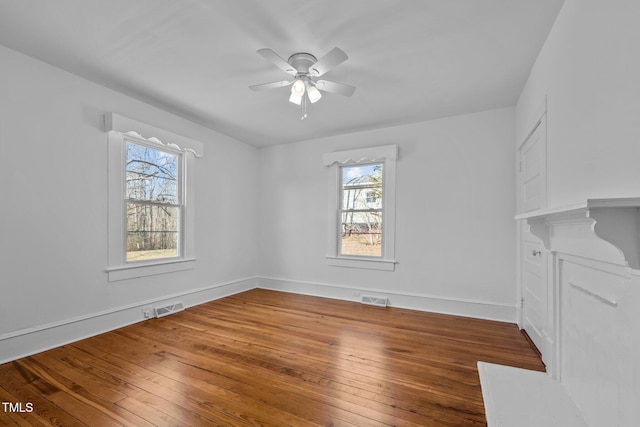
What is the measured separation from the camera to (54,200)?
2.73 metres

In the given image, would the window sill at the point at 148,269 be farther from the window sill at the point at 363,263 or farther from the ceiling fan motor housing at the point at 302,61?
the ceiling fan motor housing at the point at 302,61

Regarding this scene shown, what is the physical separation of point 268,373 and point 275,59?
246 centimetres

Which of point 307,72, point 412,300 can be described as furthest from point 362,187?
point 307,72

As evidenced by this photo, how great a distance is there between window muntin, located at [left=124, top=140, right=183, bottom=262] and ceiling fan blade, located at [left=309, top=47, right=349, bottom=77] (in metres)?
2.41

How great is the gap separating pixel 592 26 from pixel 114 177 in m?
4.11

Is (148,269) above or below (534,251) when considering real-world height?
below

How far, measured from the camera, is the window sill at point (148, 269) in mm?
3205

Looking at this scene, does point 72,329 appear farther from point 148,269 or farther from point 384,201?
point 384,201

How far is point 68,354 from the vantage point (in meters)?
2.56

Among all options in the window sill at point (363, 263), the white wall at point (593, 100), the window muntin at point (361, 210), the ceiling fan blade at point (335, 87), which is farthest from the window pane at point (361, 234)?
the white wall at point (593, 100)

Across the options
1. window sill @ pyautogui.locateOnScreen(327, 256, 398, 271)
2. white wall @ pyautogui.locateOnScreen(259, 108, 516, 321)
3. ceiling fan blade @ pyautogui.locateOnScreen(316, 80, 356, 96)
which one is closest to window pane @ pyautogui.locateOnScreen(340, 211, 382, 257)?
window sill @ pyautogui.locateOnScreen(327, 256, 398, 271)

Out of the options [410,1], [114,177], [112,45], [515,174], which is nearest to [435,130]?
[515,174]

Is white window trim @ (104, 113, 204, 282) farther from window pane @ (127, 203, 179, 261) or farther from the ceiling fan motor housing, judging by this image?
the ceiling fan motor housing

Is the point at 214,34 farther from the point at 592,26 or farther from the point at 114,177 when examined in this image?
the point at 592,26
